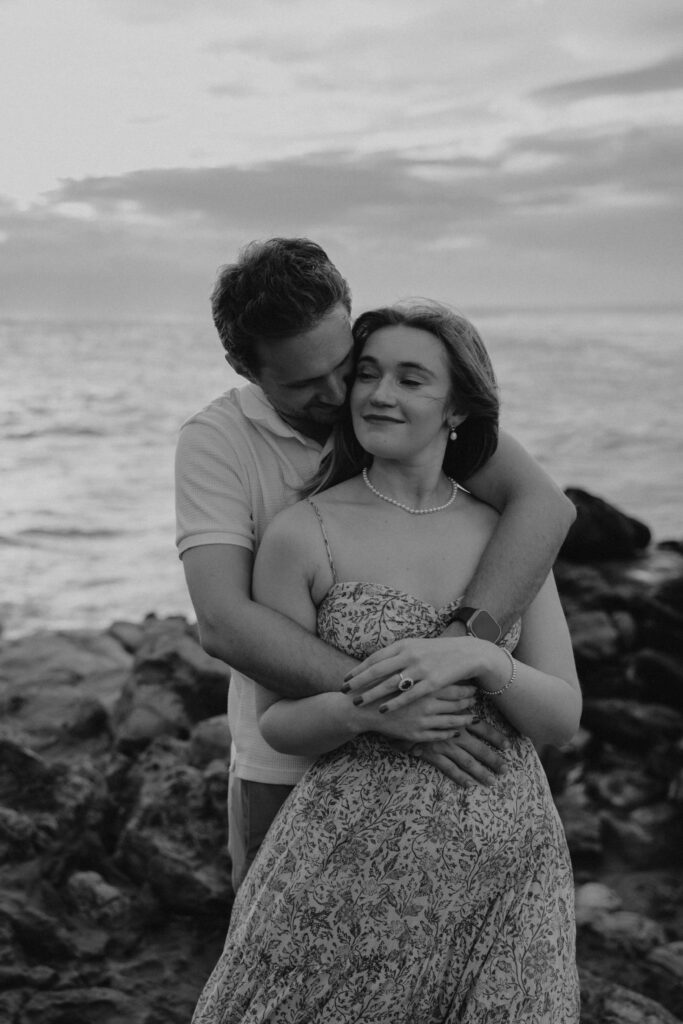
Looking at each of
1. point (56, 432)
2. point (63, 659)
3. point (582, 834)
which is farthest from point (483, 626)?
point (56, 432)

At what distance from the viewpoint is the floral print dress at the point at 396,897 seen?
8.95 feet

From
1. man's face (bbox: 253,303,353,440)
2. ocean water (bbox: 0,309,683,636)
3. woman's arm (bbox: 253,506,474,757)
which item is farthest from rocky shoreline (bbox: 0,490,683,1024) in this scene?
ocean water (bbox: 0,309,683,636)

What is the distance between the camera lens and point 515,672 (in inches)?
112

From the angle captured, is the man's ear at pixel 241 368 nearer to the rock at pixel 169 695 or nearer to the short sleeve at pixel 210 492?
the short sleeve at pixel 210 492

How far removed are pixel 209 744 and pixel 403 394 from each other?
10.1 feet

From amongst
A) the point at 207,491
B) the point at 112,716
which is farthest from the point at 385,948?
the point at 112,716

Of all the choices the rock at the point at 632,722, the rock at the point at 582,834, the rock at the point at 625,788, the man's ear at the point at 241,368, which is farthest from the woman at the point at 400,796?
the rock at the point at 632,722

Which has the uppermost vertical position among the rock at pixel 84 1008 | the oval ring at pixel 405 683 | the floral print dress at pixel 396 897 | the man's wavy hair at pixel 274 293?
the man's wavy hair at pixel 274 293

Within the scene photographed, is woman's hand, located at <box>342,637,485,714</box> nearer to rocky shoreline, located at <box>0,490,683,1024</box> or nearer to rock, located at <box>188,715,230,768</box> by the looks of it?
rocky shoreline, located at <box>0,490,683,1024</box>

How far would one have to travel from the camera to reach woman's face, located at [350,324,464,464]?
2.96 metres

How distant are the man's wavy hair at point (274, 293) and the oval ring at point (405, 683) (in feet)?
3.40

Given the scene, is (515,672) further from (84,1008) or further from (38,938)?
(38,938)

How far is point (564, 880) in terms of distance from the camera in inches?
115

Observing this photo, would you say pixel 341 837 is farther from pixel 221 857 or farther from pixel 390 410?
pixel 221 857
